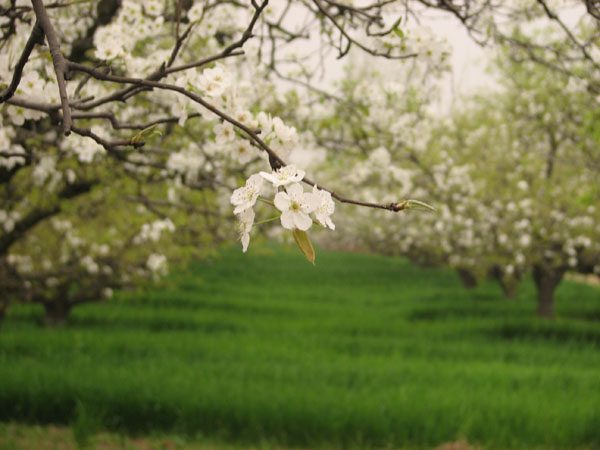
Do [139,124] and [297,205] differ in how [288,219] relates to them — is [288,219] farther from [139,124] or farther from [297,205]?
[139,124]

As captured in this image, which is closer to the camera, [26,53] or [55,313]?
[26,53]

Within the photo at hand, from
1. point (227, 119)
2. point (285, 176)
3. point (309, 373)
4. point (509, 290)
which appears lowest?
point (309, 373)

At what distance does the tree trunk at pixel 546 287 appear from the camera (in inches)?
398

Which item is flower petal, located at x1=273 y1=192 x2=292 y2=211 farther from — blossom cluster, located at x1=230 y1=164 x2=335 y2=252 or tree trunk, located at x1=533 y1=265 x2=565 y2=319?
tree trunk, located at x1=533 y1=265 x2=565 y2=319

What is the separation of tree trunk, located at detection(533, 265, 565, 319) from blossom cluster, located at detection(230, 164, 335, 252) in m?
9.65

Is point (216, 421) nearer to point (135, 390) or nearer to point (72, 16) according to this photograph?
point (135, 390)

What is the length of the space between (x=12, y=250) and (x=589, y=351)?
7042 mm

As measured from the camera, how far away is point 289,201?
1.21 m

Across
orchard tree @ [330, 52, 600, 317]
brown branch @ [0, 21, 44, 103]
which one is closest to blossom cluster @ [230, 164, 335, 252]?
brown branch @ [0, 21, 44, 103]

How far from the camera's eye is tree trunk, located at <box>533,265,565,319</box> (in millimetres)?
10117

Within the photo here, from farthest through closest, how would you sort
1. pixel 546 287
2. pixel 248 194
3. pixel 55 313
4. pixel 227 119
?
pixel 546 287
pixel 55 313
pixel 227 119
pixel 248 194

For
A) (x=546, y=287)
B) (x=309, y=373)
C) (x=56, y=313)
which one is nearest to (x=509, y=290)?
(x=546, y=287)

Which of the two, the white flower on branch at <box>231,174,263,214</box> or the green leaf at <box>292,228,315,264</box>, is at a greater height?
the white flower on branch at <box>231,174,263,214</box>

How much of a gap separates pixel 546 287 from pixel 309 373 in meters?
5.94
